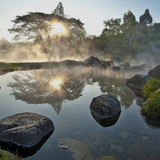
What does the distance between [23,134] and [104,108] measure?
419 centimetres

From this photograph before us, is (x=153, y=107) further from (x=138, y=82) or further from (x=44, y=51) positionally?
(x=44, y=51)

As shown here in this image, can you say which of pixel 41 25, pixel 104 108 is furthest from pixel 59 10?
pixel 104 108

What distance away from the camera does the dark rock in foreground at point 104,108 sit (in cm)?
773

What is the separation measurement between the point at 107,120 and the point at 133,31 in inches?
2144

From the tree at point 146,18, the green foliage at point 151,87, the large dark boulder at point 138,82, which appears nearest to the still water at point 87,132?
the green foliage at point 151,87

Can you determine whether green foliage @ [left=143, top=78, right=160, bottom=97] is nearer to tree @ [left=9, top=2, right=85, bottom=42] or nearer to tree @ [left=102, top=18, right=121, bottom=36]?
tree @ [left=9, top=2, right=85, bottom=42]

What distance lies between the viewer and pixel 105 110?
776 cm

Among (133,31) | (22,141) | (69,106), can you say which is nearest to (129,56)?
(133,31)

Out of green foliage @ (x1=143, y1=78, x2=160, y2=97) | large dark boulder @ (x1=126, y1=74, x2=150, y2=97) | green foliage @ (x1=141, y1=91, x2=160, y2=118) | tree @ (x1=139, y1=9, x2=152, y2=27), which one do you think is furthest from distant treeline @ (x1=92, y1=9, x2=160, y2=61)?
green foliage @ (x1=141, y1=91, x2=160, y2=118)

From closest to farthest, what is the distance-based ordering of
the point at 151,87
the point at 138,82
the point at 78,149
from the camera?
the point at 78,149 → the point at 151,87 → the point at 138,82

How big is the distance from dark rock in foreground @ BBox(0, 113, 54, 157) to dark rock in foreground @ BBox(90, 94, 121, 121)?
286 cm

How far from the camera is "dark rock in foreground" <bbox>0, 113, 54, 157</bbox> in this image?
4949mm

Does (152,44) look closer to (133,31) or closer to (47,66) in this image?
(133,31)

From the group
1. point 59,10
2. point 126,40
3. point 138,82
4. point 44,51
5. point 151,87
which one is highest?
point 59,10
